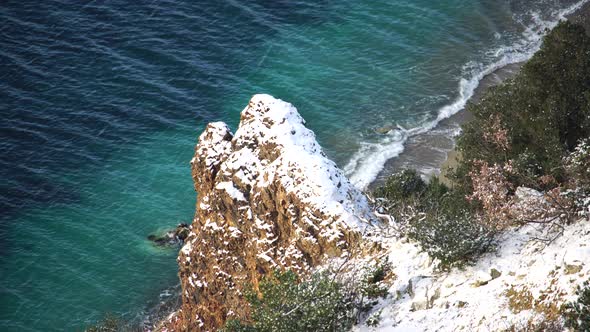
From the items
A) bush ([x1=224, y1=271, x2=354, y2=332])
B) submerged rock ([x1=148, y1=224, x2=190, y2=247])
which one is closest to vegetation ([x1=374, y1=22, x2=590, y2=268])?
bush ([x1=224, y1=271, x2=354, y2=332])

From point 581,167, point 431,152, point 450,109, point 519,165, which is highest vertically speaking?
point 581,167

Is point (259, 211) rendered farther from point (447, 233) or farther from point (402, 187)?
point (402, 187)

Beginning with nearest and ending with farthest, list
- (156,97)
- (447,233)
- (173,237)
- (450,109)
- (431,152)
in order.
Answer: (447,233)
(173,237)
(431,152)
(450,109)
(156,97)

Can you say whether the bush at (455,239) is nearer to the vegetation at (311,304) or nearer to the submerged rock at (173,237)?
the vegetation at (311,304)

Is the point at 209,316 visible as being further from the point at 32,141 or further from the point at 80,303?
Answer: the point at 32,141

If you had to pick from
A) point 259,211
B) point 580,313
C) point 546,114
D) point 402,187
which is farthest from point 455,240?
point 402,187

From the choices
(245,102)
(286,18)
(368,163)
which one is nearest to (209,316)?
(368,163)

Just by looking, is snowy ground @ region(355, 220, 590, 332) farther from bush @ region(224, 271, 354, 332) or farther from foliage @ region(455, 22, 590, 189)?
foliage @ region(455, 22, 590, 189)

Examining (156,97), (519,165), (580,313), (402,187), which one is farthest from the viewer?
(156,97)
